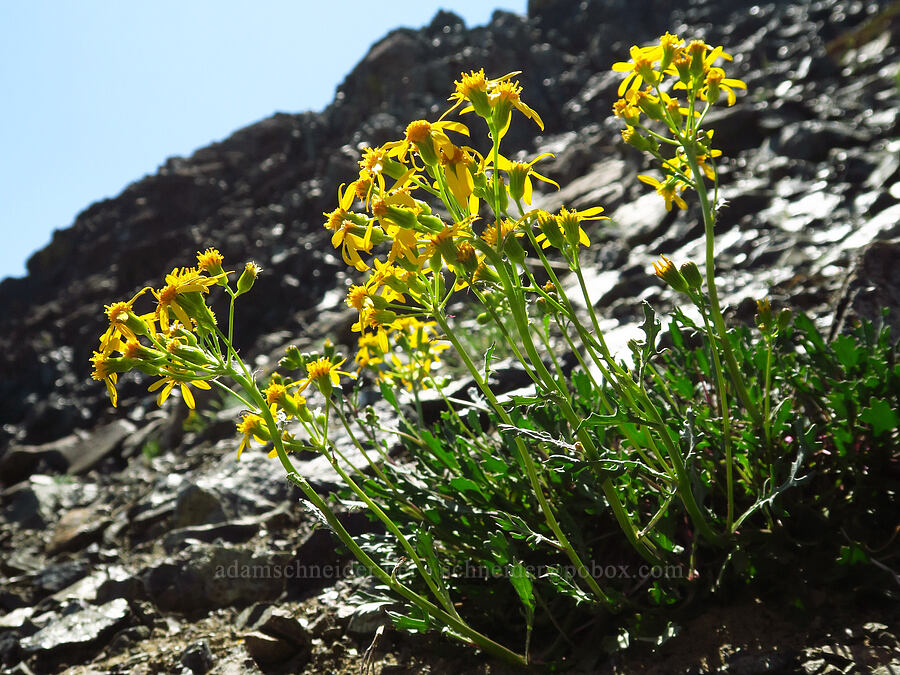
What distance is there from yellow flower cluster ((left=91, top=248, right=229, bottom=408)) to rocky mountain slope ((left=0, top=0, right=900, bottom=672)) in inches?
59.8

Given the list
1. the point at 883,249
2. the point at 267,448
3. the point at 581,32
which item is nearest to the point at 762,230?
the point at 883,249

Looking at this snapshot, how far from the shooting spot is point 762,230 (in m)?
6.94

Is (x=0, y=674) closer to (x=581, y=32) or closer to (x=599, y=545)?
(x=599, y=545)

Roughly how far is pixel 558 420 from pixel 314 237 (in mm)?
16457

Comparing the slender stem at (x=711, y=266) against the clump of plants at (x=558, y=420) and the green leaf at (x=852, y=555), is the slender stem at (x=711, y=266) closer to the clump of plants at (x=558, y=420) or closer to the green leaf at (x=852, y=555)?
the clump of plants at (x=558, y=420)

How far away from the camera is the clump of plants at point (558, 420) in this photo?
1.73 m

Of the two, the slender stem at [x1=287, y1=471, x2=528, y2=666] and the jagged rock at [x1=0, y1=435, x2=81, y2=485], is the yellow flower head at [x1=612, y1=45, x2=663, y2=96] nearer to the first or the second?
the slender stem at [x1=287, y1=471, x2=528, y2=666]

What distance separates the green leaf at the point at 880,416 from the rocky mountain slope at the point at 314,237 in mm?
1607

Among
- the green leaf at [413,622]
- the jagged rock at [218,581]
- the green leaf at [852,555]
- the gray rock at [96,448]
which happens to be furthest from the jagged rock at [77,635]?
the gray rock at [96,448]

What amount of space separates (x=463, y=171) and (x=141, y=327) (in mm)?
1034

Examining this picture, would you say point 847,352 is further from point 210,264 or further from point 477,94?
point 210,264

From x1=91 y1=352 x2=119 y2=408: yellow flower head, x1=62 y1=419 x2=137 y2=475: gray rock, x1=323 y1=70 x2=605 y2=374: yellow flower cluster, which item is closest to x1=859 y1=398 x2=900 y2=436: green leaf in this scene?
x1=323 y1=70 x2=605 y2=374: yellow flower cluster

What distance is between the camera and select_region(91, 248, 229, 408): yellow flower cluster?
5.80 ft

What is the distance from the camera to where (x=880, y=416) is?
6.53 feet
